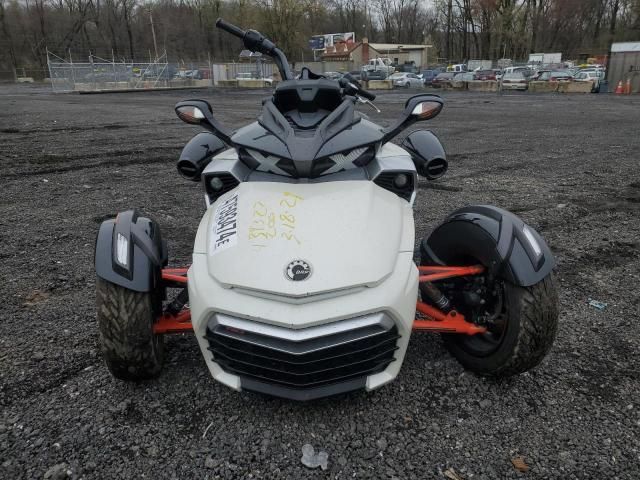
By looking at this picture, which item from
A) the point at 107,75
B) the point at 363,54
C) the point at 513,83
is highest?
the point at 363,54

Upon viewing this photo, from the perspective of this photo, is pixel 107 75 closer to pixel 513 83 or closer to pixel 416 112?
pixel 513 83

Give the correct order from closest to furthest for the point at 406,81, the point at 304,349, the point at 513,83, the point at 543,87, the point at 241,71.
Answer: the point at 304,349, the point at 543,87, the point at 513,83, the point at 406,81, the point at 241,71

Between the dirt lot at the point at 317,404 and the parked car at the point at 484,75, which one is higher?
the parked car at the point at 484,75

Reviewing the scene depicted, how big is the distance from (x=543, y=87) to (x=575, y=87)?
2.02m

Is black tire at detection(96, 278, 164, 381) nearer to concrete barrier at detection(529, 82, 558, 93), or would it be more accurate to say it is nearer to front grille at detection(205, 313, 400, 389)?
front grille at detection(205, 313, 400, 389)

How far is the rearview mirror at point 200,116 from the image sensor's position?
116 inches

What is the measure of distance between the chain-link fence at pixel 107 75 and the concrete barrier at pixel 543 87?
2656cm

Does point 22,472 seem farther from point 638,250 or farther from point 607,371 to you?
point 638,250

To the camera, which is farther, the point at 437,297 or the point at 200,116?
the point at 200,116

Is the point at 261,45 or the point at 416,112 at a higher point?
the point at 261,45

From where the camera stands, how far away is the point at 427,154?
10.3 ft

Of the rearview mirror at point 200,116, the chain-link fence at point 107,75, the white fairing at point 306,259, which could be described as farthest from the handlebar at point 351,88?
the chain-link fence at point 107,75

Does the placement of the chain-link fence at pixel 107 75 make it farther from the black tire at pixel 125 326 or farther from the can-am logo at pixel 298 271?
the can-am logo at pixel 298 271

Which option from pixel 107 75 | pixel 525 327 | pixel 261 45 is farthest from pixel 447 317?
pixel 107 75
